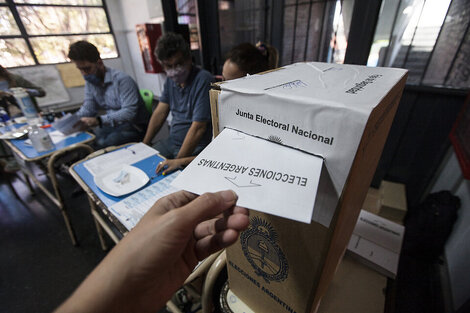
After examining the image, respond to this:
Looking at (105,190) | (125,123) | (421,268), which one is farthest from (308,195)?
(125,123)

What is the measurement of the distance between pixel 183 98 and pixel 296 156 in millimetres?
1412

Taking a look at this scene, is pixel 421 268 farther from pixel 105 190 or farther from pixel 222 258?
pixel 105 190

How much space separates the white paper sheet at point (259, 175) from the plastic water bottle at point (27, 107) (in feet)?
7.13

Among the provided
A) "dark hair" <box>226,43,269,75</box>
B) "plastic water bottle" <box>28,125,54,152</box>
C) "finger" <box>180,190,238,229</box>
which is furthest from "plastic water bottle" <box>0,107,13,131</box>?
"finger" <box>180,190,238,229</box>

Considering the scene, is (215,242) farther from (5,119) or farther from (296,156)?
(5,119)

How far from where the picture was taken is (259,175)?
34 centimetres

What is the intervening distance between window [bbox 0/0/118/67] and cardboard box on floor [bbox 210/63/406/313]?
11.2 feet

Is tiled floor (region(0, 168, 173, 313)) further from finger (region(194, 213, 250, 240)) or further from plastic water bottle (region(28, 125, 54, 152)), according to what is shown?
finger (region(194, 213, 250, 240))

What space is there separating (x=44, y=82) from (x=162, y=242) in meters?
4.62

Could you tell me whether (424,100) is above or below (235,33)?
below

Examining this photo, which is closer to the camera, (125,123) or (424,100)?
(424,100)

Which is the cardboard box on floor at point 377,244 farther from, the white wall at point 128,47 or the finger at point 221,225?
the white wall at point 128,47

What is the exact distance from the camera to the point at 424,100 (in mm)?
1555

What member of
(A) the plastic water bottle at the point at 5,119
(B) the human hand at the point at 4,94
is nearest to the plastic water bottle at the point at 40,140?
(A) the plastic water bottle at the point at 5,119
